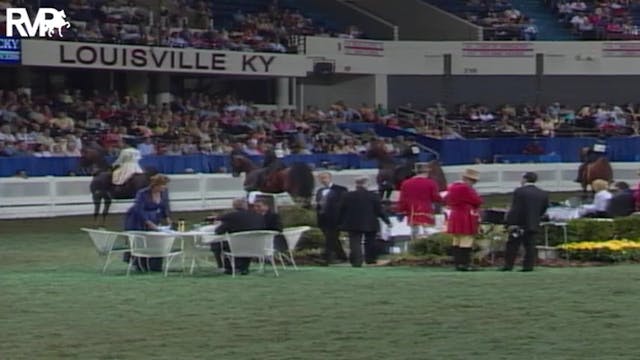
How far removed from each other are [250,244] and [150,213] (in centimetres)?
177

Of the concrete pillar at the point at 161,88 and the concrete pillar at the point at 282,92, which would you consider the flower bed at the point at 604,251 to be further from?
the concrete pillar at the point at 282,92

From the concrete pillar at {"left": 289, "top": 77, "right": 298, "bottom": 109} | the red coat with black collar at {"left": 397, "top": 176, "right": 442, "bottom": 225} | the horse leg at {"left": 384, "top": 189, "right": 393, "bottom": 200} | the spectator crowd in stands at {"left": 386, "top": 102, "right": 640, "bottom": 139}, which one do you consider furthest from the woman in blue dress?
the concrete pillar at {"left": 289, "top": 77, "right": 298, "bottom": 109}

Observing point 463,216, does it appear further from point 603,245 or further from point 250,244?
point 250,244

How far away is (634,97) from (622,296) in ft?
116

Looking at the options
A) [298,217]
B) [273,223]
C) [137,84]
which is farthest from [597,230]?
[137,84]

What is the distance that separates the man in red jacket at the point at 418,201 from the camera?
20.8m

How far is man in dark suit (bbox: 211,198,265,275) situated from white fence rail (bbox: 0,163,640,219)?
1075 centimetres

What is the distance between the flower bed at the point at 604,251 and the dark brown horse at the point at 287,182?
576cm

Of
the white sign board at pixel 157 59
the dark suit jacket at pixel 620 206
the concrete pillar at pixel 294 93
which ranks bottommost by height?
the dark suit jacket at pixel 620 206

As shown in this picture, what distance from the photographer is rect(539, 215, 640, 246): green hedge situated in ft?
66.5

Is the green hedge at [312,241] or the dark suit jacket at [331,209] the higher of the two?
the dark suit jacket at [331,209]

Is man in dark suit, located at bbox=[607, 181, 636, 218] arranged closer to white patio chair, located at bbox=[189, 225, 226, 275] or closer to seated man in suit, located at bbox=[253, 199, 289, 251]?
seated man in suit, located at bbox=[253, 199, 289, 251]

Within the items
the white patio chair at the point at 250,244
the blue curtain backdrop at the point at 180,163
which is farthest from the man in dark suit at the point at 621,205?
the blue curtain backdrop at the point at 180,163

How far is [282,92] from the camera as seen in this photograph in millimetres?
45375
